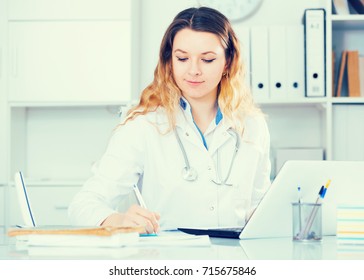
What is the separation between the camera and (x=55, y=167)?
384 cm

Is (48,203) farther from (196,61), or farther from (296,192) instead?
(296,192)

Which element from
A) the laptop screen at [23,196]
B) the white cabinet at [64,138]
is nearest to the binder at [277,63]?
the white cabinet at [64,138]

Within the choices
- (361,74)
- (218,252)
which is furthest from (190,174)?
(361,74)

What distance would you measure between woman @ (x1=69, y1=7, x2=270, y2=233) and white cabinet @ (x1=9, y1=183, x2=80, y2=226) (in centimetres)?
119

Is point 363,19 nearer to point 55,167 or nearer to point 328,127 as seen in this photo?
point 328,127

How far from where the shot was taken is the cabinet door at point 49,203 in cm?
342

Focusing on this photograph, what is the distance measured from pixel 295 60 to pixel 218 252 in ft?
7.28

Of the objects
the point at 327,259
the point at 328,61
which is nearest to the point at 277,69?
the point at 328,61

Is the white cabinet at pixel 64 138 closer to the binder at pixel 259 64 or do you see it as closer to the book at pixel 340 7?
the binder at pixel 259 64

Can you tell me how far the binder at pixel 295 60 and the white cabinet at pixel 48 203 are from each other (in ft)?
3.91

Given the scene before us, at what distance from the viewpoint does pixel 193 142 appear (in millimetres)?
2238

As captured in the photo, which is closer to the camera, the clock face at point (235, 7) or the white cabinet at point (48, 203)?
the white cabinet at point (48, 203)
